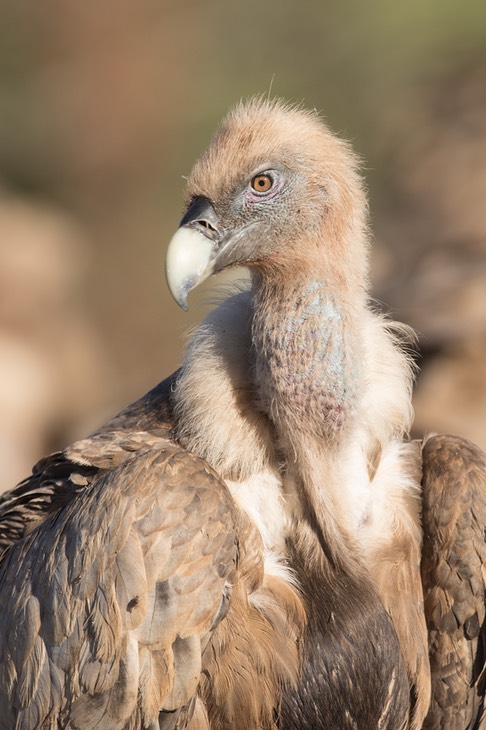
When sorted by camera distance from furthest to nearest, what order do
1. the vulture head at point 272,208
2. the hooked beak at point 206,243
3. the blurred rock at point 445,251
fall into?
the blurred rock at point 445,251
the vulture head at point 272,208
the hooked beak at point 206,243

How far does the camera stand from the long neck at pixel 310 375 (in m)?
4.19

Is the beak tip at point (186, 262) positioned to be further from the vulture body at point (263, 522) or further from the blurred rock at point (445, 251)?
the blurred rock at point (445, 251)

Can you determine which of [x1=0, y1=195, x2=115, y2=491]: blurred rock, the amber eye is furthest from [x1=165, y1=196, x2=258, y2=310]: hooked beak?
[x1=0, y1=195, x2=115, y2=491]: blurred rock

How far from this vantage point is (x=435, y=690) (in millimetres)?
4727

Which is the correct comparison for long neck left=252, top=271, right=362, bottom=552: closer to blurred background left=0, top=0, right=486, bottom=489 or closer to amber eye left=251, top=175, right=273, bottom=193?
amber eye left=251, top=175, right=273, bottom=193

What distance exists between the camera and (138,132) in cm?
1659

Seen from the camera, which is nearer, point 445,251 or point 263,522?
point 263,522

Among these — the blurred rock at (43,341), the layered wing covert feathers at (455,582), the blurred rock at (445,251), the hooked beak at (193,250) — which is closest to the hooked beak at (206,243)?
the hooked beak at (193,250)

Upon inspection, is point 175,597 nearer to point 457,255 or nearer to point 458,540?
point 458,540

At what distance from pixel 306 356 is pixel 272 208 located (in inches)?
21.2

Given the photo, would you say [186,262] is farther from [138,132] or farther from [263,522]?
[138,132]

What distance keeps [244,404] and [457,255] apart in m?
6.61

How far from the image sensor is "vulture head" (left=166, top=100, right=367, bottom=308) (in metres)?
4.26

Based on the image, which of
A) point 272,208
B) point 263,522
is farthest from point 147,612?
point 272,208
